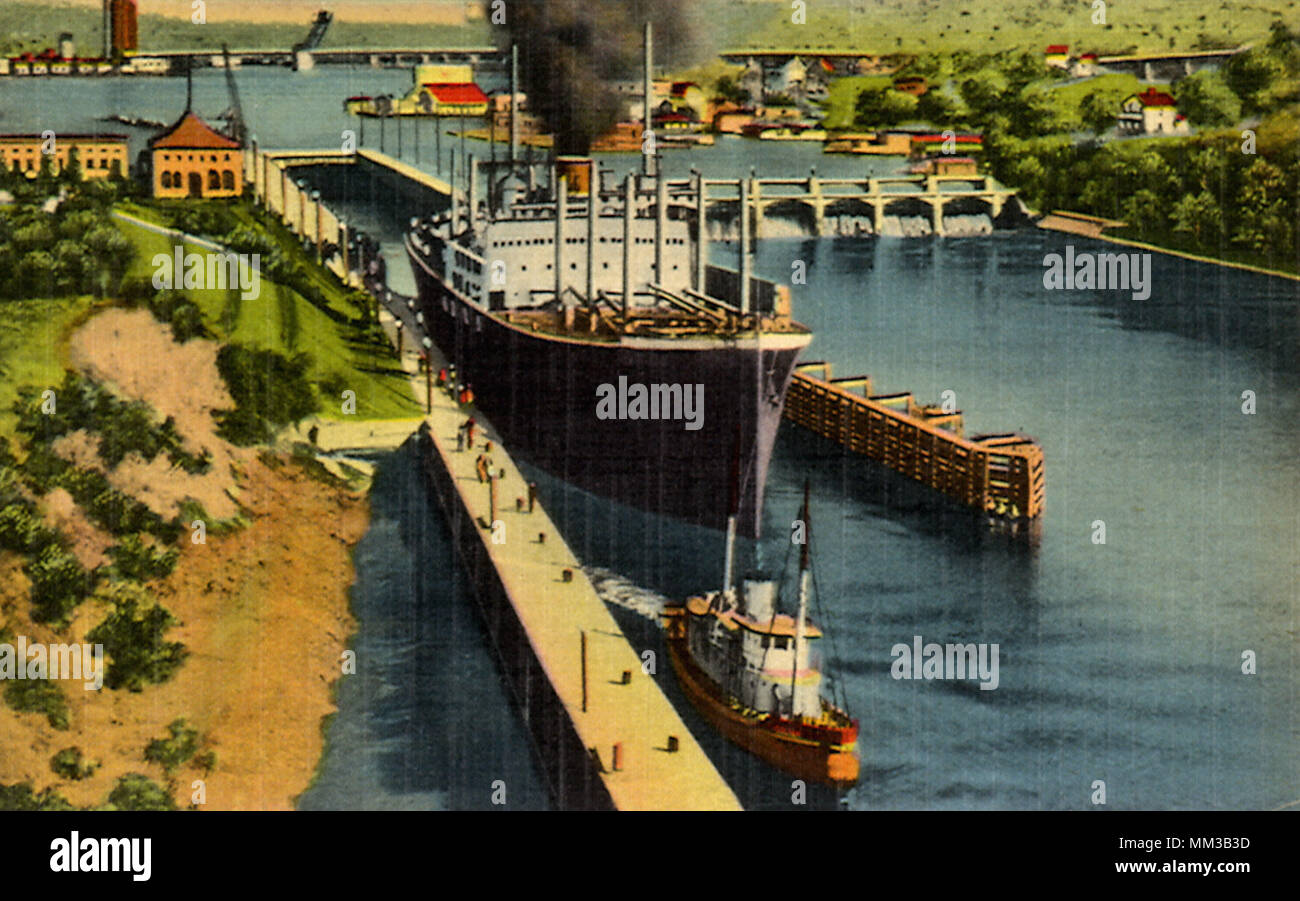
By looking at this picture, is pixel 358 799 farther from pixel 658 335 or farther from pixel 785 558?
pixel 658 335

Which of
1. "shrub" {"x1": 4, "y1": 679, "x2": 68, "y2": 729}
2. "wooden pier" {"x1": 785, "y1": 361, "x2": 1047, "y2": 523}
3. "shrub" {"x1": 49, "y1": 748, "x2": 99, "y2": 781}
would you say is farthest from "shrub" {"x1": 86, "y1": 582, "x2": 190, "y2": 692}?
"wooden pier" {"x1": 785, "y1": 361, "x2": 1047, "y2": 523}

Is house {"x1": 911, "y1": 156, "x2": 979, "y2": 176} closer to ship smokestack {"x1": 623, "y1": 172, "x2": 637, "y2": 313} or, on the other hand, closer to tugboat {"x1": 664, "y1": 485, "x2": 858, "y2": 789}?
ship smokestack {"x1": 623, "y1": 172, "x2": 637, "y2": 313}

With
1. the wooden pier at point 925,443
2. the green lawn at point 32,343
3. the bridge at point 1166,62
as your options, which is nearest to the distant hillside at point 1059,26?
the bridge at point 1166,62

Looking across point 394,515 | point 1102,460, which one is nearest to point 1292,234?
point 1102,460

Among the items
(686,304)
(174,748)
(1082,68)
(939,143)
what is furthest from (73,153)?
(1082,68)

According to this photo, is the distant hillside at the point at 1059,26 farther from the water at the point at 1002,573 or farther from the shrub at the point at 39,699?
the shrub at the point at 39,699
